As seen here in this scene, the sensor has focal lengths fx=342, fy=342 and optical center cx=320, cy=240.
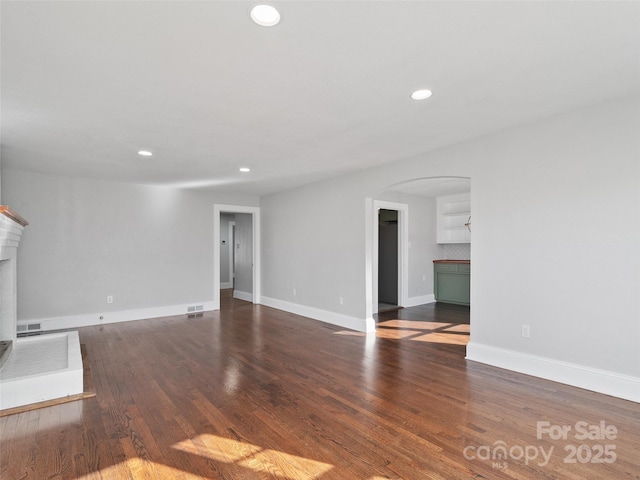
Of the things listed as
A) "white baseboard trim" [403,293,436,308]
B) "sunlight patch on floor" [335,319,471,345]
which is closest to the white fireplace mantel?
"sunlight patch on floor" [335,319,471,345]

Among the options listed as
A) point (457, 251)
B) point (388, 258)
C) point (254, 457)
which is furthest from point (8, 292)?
point (457, 251)

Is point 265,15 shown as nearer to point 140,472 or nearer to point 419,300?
point 140,472

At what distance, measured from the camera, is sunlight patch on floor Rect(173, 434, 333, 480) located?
1.92 metres

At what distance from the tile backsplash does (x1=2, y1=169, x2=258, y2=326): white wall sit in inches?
208

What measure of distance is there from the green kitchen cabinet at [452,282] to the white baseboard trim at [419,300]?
120mm

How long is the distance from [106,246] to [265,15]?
5.50 m

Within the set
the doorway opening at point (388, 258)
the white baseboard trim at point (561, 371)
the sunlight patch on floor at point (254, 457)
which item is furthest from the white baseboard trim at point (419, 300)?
the sunlight patch on floor at point (254, 457)

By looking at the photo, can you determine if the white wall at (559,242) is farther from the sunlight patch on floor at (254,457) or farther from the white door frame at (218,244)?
the white door frame at (218,244)

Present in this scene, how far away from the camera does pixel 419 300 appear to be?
754 centimetres

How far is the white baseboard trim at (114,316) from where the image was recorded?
5352 mm

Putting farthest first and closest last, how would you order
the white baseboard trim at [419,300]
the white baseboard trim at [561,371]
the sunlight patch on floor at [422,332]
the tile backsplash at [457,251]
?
the tile backsplash at [457,251] → the white baseboard trim at [419,300] → the sunlight patch on floor at [422,332] → the white baseboard trim at [561,371]

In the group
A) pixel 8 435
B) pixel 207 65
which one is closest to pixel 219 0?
pixel 207 65

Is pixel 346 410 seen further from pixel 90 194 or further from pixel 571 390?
pixel 90 194

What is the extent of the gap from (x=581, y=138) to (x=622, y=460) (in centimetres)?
250
